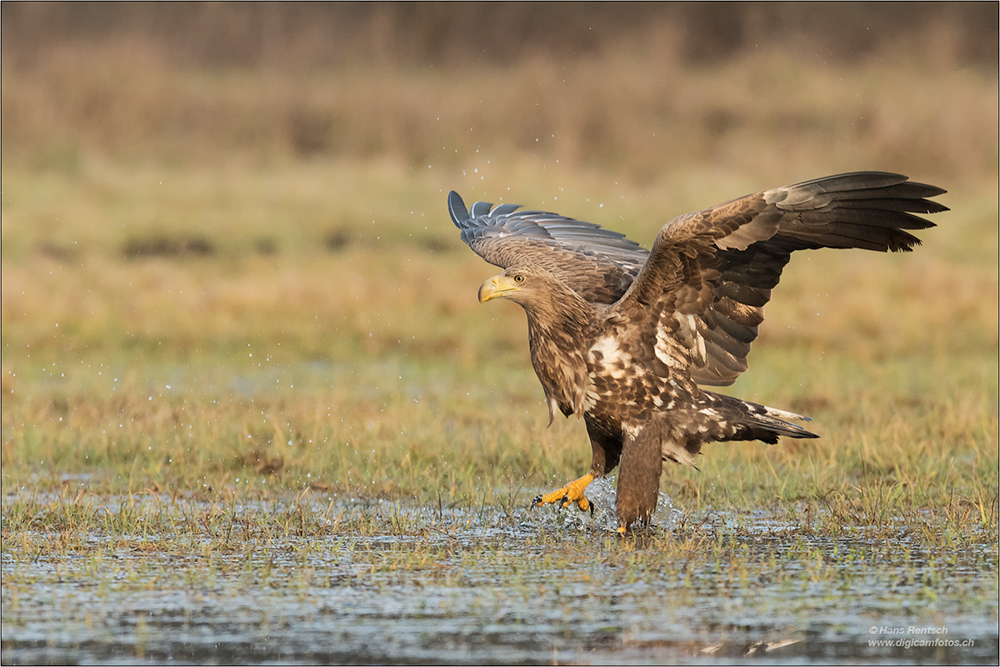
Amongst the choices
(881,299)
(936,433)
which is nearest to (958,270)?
(881,299)

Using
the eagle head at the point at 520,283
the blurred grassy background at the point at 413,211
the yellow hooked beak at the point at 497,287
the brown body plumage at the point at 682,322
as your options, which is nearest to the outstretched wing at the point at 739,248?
the brown body plumage at the point at 682,322

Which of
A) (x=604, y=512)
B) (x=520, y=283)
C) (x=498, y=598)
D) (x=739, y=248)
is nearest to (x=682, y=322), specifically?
(x=739, y=248)

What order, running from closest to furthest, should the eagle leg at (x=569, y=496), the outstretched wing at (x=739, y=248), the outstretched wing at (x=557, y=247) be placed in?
1. the outstretched wing at (x=739, y=248)
2. the eagle leg at (x=569, y=496)
3. the outstretched wing at (x=557, y=247)

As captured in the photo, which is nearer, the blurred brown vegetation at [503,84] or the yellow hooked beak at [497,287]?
the yellow hooked beak at [497,287]

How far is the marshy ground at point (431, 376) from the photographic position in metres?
5.02

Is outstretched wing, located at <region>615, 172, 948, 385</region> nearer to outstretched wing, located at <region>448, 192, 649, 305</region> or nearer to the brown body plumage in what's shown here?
the brown body plumage

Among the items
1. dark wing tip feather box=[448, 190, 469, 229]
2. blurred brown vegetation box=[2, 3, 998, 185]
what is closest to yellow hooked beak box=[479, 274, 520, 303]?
dark wing tip feather box=[448, 190, 469, 229]

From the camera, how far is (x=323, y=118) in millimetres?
21234

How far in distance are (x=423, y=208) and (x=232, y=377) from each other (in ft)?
24.9

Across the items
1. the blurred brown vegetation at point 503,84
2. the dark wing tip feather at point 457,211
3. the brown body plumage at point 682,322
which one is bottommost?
the brown body plumage at point 682,322

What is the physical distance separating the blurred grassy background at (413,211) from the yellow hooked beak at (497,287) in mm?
1270

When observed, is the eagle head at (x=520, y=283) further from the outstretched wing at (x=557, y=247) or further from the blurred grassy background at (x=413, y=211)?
the blurred grassy background at (x=413, y=211)

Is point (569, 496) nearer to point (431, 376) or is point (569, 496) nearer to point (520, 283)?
point (520, 283)

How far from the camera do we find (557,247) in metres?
7.69
